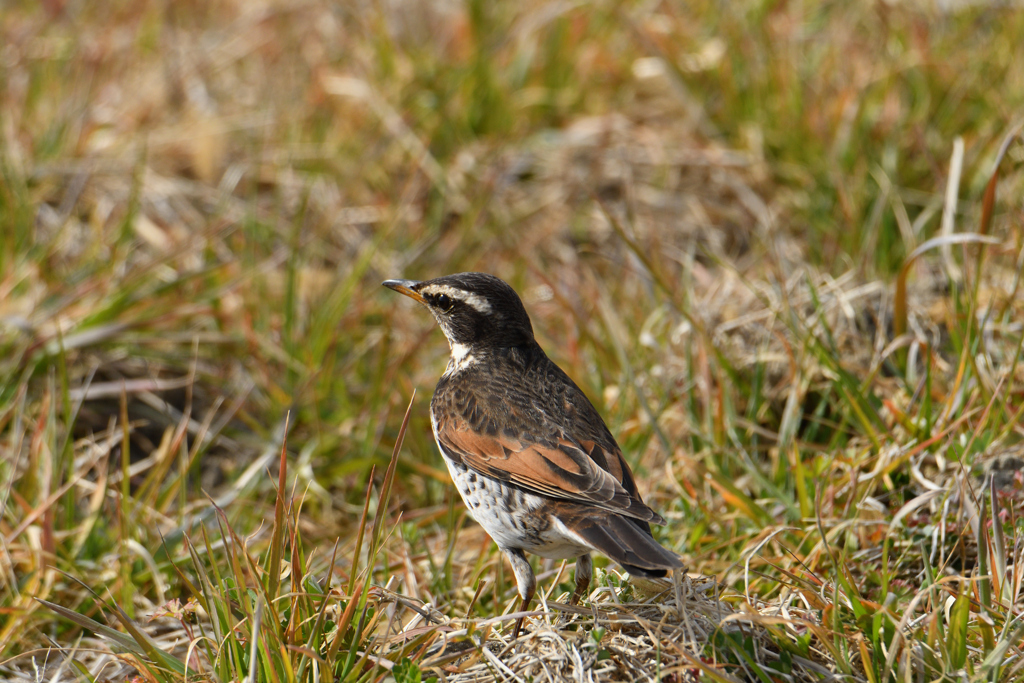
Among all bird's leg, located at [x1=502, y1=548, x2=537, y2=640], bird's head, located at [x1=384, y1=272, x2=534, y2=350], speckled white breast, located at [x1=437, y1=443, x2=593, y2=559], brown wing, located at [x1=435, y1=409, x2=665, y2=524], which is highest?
bird's head, located at [x1=384, y1=272, x2=534, y2=350]

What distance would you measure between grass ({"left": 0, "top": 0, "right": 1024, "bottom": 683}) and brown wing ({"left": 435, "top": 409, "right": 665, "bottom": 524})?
1.18 feet

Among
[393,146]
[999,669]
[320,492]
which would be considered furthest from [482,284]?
[393,146]

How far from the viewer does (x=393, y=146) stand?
27.5 feet

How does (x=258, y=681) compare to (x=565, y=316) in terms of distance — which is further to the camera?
(x=565, y=316)

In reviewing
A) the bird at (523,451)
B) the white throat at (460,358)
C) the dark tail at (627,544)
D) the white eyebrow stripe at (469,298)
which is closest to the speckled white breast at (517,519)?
the bird at (523,451)

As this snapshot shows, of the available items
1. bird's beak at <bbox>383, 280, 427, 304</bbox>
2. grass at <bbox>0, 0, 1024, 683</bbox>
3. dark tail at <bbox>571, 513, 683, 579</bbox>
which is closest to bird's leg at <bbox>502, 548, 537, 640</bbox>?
grass at <bbox>0, 0, 1024, 683</bbox>

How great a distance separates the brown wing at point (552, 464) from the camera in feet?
11.7

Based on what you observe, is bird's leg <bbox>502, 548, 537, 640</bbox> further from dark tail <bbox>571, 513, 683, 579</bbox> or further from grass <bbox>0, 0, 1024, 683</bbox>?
dark tail <bbox>571, 513, 683, 579</bbox>

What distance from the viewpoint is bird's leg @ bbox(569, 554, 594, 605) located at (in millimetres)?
3902

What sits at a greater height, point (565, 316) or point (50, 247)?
point (50, 247)

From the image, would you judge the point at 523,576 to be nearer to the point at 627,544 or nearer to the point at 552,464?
the point at 552,464

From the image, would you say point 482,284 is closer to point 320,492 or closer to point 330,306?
point 320,492

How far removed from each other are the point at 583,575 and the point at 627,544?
75 cm

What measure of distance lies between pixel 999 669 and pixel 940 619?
0.55 m
